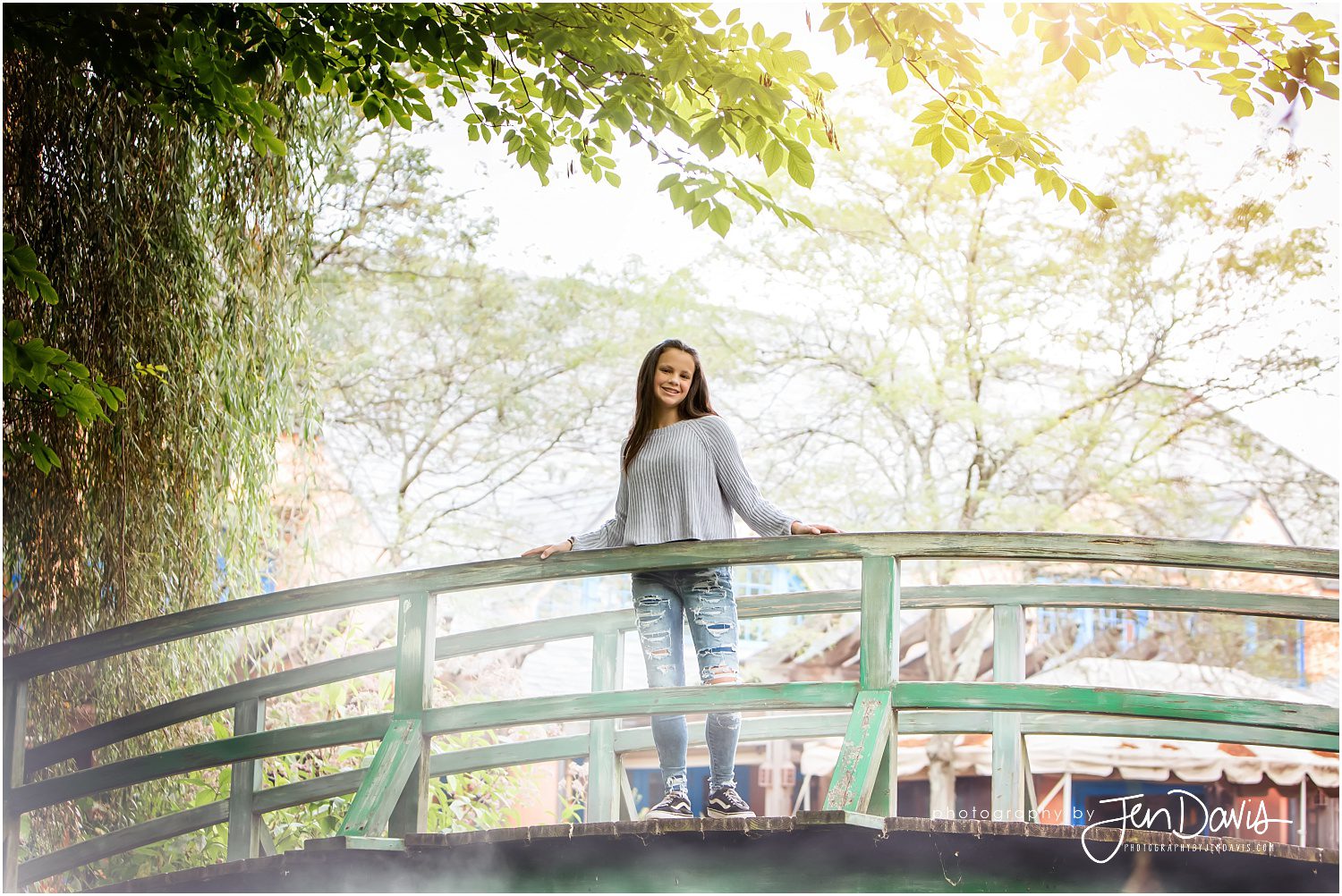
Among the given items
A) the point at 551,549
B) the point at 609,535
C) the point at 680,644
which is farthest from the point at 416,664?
the point at 680,644

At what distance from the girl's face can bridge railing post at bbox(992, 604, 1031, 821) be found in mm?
1078

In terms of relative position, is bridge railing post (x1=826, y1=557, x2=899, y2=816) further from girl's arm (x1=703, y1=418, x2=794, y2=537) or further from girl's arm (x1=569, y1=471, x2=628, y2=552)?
girl's arm (x1=569, y1=471, x2=628, y2=552)

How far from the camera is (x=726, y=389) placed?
36.4ft

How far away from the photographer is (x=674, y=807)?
3.31 metres

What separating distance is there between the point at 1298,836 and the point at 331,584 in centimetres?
934

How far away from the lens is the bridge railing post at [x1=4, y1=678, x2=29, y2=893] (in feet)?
14.2

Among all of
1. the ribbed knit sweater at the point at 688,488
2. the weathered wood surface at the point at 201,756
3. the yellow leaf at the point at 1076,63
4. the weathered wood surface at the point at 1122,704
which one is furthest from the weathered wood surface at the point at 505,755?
the yellow leaf at the point at 1076,63

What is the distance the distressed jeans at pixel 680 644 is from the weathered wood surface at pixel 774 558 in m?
0.11

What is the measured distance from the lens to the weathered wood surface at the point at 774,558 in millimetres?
3033

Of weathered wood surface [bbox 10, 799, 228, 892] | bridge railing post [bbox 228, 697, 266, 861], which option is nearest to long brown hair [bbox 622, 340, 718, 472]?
bridge railing post [bbox 228, 697, 266, 861]

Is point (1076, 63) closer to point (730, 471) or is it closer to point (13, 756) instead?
point (730, 471)

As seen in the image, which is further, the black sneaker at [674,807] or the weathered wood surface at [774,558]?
the black sneaker at [674,807]

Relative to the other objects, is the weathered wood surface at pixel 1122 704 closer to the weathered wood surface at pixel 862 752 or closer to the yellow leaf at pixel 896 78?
the weathered wood surface at pixel 862 752

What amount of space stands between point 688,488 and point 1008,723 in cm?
116
